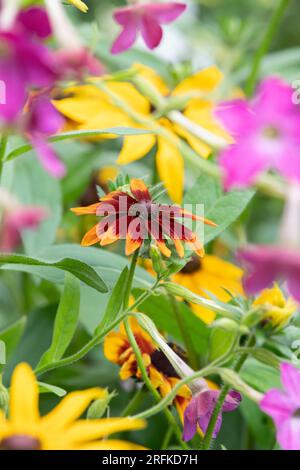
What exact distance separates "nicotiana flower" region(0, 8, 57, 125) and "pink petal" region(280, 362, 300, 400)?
159mm

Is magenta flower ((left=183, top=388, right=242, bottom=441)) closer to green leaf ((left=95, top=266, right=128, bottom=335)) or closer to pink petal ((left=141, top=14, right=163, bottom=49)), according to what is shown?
green leaf ((left=95, top=266, right=128, bottom=335))

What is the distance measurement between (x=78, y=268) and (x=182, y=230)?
65 mm

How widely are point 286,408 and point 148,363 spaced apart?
17 centimetres

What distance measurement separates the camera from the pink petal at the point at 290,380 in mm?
370

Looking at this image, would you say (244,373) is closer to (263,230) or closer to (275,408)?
(275,408)

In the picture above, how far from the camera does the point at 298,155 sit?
0.96 ft

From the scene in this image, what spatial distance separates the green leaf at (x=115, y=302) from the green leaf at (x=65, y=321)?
23 millimetres

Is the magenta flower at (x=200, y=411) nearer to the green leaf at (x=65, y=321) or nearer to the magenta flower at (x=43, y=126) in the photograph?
the green leaf at (x=65, y=321)

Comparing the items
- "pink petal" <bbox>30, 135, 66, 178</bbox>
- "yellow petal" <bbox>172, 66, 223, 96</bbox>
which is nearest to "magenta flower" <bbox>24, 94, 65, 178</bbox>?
"pink petal" <bbox>30, 135, 66, 178</bbox>

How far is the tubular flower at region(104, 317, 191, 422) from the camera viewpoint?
1.71 feet

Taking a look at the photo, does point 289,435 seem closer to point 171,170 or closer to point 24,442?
point 24,442

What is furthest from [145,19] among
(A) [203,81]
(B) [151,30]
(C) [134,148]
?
(A) [203,81]

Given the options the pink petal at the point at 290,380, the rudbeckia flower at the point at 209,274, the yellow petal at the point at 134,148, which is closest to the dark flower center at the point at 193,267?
the rudbeckia flower at the point at 209,274

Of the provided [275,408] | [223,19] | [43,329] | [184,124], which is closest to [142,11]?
[184,124]
